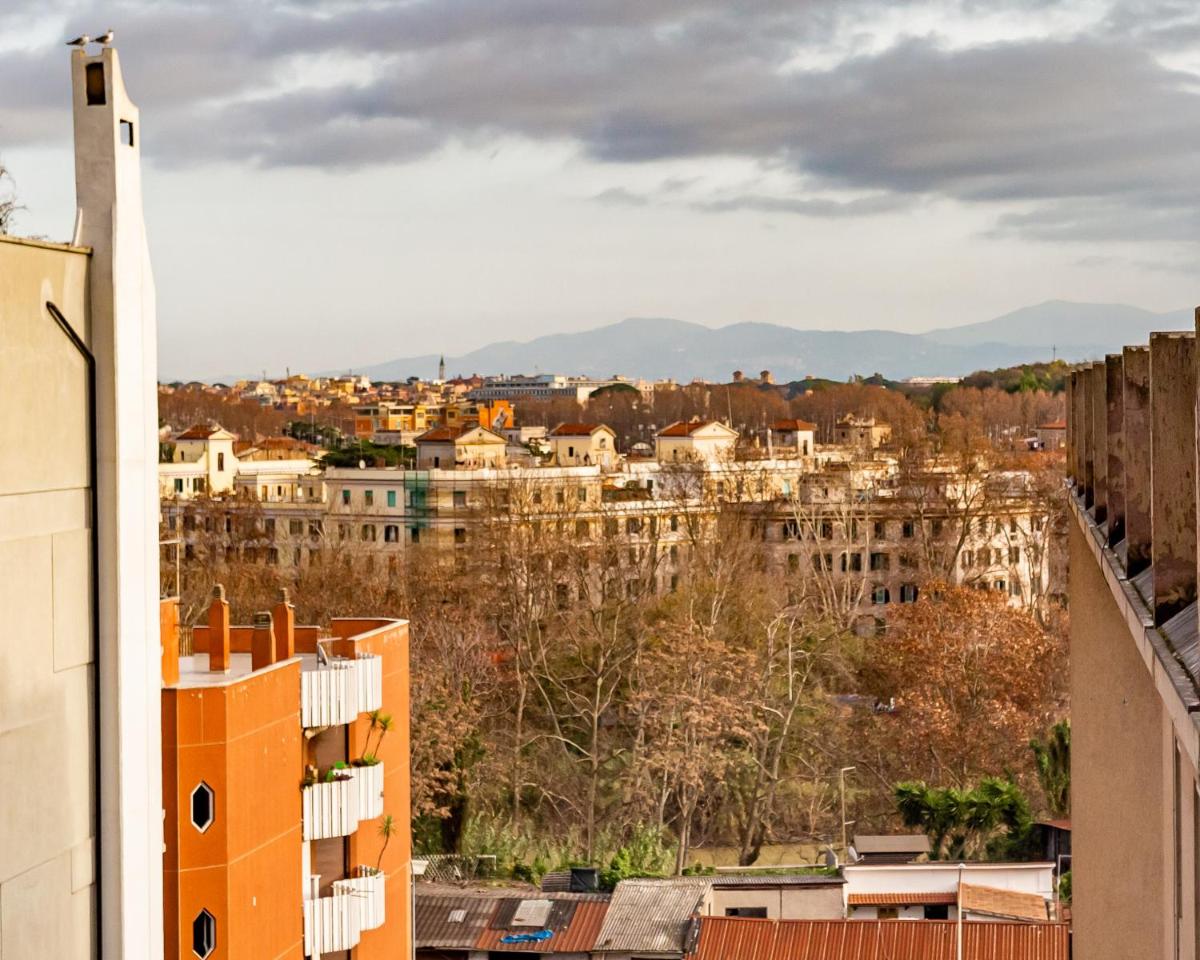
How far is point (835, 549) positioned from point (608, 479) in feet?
39.6

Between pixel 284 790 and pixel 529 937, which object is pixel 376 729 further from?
pixel 529 937

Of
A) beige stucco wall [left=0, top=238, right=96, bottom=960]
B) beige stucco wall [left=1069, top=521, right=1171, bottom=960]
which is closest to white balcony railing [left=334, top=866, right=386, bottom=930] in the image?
beige stucco wall [left=1069, top=521, right=1171, bottom=960]

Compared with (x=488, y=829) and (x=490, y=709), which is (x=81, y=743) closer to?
(x=488, y=829)

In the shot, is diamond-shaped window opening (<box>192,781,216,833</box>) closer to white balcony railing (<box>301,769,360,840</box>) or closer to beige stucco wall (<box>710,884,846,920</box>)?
white balcony railing (<box>301,769,360,840</box>)

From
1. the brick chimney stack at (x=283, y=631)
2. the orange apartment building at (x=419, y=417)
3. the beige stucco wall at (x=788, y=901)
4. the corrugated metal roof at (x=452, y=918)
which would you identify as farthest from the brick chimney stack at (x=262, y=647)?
the orange apartment building at (x=419, y=417)

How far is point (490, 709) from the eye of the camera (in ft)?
117

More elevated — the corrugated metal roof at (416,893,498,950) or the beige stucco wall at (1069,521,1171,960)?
the beige stucco wall at (1069,521,1171,960)

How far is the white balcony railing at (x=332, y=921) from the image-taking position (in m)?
15.6

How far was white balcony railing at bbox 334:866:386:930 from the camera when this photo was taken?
16031mm

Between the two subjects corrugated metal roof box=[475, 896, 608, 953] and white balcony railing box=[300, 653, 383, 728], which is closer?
white balcony railing box=[300, 653, 383, 728]

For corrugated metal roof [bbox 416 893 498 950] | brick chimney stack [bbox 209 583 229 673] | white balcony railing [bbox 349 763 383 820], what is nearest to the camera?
brick chimney stack [bbox 209 583 229 673]

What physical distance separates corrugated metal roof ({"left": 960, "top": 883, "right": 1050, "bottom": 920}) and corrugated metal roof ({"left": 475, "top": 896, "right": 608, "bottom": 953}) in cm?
460

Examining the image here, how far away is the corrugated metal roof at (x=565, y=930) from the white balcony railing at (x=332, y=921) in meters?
6.76

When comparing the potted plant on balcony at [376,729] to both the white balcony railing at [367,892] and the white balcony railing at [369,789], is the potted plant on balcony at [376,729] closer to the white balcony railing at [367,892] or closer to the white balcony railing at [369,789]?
the white balcony railing at [369,789]
